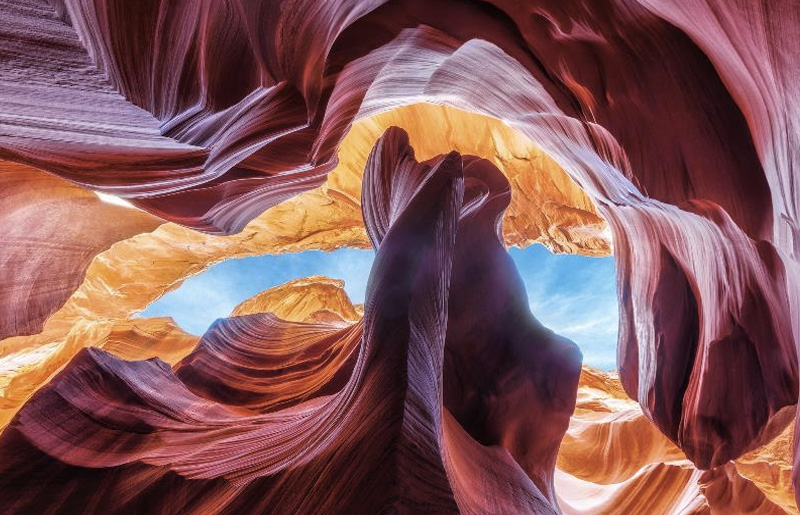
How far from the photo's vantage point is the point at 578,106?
3.68 m

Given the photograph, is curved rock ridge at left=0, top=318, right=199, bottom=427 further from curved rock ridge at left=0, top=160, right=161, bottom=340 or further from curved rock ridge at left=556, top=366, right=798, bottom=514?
curved rock ridge at left=556, top=366, right=798, bottom=514

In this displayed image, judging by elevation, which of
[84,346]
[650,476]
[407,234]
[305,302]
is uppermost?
[407,234]

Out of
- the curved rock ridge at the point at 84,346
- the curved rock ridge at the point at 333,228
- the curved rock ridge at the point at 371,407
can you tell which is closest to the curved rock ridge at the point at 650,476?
the curved rock ridge at the point at 371,407

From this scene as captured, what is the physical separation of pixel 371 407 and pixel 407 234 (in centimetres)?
144

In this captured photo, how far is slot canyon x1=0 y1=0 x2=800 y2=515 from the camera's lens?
2123 mm

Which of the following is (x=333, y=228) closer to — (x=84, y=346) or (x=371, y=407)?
(x=84, y=346)

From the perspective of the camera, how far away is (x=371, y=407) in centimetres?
228

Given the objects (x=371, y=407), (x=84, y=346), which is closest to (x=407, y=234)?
(x=371, y=407)

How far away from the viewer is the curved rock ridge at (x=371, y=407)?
2.12 metres

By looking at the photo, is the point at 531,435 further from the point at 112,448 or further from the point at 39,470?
the point at 39,470

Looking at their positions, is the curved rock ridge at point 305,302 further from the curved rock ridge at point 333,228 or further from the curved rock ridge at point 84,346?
the curved rock ridge at point 84,346

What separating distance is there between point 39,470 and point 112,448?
1.22ft

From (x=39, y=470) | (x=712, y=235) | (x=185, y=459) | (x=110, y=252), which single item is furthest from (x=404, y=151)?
(x=110, y=252)

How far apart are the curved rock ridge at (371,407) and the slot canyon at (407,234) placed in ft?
0.06
